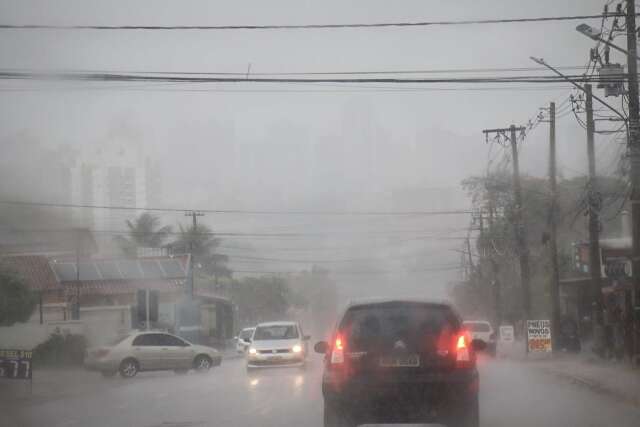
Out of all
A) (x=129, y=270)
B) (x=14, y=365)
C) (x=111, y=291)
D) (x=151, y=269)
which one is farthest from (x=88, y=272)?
(x=14, y=365)

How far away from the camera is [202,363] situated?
104 feet

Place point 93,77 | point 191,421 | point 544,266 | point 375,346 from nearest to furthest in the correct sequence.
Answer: point 375,346 → point 191,421 → point 93,77 → point 544,266

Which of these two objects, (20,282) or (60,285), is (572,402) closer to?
(20,282)

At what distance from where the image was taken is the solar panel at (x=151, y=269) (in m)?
52.3

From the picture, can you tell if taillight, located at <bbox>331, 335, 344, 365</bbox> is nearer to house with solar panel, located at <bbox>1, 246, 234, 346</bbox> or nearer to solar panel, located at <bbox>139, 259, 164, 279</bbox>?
house with solar panel, located at <bbox>1, 246, 234, 346</bbox>

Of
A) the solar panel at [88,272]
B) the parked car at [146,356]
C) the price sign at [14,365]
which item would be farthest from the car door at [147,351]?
the solar panel at [88,272]

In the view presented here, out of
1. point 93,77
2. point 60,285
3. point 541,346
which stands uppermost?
point 93,77

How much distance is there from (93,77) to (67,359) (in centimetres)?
2108

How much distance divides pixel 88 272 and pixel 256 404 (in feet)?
116

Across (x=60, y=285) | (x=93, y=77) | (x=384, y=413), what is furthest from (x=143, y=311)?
(x=384, y=413)

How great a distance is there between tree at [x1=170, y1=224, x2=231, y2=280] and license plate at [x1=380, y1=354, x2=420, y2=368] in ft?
207

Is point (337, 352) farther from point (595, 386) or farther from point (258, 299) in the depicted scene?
point (258, 299)

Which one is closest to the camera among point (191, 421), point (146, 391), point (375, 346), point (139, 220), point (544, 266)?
point (375, 346)

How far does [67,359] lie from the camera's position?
35.2 metres
